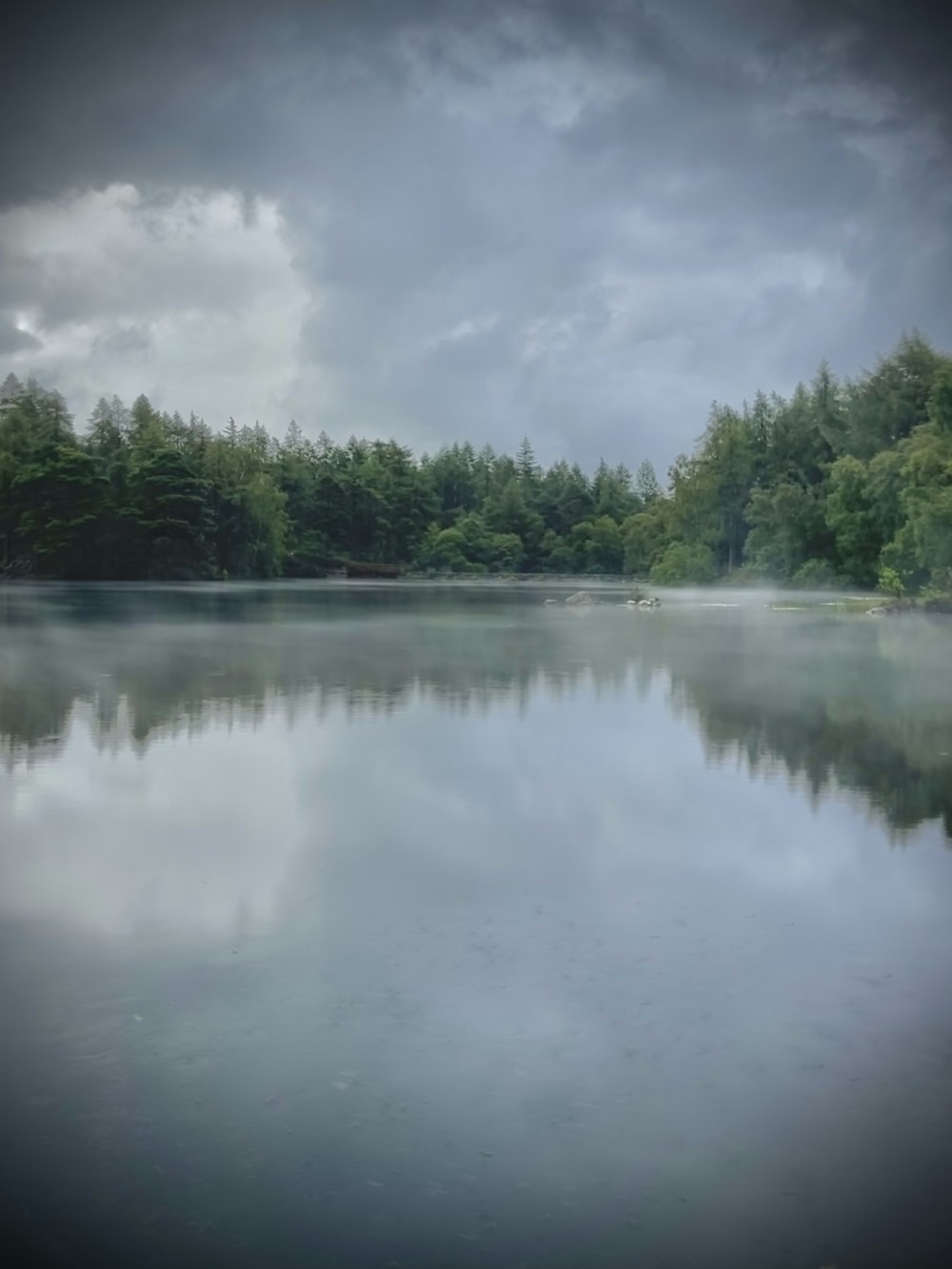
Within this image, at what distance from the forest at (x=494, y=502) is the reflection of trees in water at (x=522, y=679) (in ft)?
43.0

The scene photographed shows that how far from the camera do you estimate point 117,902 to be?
5.73m

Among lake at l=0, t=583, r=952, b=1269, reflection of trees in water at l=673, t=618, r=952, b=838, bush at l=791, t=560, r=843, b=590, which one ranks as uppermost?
bush at l=791, t=560, r=843, b=590

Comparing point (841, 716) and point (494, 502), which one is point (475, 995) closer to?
point (841, 716)

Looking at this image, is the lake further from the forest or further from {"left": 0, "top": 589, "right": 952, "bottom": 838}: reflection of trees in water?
the forest

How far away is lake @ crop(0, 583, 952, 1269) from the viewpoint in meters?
3.21

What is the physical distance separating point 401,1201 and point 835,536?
51281 mm

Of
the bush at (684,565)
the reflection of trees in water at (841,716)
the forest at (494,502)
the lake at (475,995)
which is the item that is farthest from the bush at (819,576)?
the lake at (475,995)

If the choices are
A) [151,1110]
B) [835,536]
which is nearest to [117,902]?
[151,1110]

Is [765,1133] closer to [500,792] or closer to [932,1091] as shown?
[932,1091]

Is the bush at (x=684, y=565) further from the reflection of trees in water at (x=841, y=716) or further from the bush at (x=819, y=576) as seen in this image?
the reflection of trees in water at (x=841, y=716)

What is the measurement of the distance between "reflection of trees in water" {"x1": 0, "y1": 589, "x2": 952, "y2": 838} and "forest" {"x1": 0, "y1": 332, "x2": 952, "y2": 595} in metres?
13.1

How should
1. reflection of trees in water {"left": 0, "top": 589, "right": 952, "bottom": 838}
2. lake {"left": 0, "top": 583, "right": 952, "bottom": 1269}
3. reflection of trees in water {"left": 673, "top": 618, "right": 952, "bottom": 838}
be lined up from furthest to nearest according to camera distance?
1. reflection of trees in water {"left": 0, "top": 589, "right": 952, "bottom": 838}
2. reflection of trees in water {"left": 673, "top": 618, "right": 952, "bottom": 838}
3. lake {"left": 0, "top": 583, "right": 952, "bottom": 1269}

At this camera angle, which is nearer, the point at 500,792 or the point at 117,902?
the point at 117,902

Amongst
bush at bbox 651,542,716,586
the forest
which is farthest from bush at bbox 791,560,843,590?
bush at bbox 651,542,716,586
